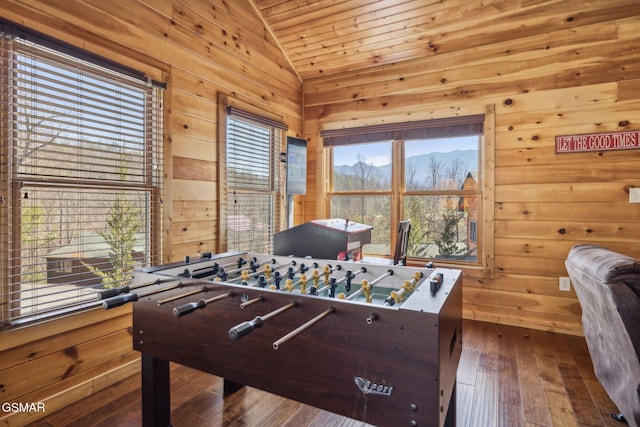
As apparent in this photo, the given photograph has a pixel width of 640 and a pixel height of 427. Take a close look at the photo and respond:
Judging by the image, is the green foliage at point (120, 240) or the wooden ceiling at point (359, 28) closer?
the green foliage at point (120, 240)

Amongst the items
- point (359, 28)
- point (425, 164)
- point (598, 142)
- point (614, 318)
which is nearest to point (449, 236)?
point (425, 164)

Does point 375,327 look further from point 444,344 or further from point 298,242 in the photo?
point 298,242

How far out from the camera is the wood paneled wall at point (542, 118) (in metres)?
2.96

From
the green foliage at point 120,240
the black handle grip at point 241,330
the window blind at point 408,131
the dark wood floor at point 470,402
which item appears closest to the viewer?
the black handle grip at point 241,330

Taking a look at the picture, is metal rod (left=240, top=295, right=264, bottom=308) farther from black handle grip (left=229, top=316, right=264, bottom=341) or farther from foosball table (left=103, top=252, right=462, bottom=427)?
black handle grip (left=229, top=316, right=264, bottom=341)

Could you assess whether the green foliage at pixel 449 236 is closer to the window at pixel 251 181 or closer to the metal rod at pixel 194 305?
the window at pixel 251 181

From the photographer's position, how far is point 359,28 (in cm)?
349

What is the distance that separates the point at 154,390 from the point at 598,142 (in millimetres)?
3737

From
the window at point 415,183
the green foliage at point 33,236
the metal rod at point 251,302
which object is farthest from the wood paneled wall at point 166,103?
the metal rod at point 251,302

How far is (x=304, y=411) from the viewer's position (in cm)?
197

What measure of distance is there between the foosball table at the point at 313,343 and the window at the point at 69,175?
0.70m

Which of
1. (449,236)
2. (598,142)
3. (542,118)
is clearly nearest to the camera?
(598,142)

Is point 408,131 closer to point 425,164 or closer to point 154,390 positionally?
point 425,164

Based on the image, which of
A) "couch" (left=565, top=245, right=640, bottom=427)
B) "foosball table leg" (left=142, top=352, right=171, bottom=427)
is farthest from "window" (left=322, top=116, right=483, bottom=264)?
"foosball table leg" (left=142, top=352, right=171, bottom=427)
